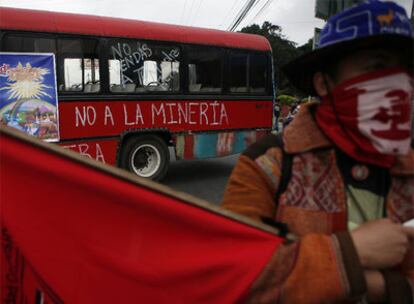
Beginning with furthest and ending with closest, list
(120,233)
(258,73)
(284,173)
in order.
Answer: (258,73) < (284,173) < (120,233)

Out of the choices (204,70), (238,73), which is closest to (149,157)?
(204,70)

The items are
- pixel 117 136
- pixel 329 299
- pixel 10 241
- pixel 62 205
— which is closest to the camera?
pixel 329 299

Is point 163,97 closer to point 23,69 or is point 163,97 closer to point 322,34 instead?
point 23,69

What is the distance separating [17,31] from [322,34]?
6269 millimetres

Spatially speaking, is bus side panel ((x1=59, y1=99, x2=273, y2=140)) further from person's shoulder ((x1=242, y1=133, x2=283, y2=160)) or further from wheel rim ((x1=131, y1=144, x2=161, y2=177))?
person's shoulder ((x1=242, y1=133, x2=283, y2=160))

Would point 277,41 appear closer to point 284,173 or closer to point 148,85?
point 148,85

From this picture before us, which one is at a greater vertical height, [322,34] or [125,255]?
[322,34]

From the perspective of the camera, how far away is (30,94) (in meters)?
6.86

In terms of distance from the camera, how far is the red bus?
282 inches

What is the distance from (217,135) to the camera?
8875 mm

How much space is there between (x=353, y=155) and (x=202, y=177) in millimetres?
7745

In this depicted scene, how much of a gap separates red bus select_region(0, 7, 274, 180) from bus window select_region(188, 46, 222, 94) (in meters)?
0.02

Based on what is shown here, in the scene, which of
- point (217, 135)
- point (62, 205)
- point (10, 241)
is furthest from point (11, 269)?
point (217, 135)

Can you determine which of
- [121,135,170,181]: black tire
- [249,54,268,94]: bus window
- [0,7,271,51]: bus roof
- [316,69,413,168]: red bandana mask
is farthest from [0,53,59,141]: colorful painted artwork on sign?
[316,69,413,168]: red bandana mask
